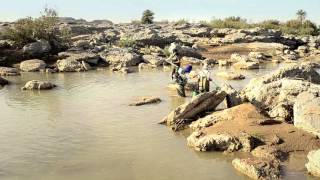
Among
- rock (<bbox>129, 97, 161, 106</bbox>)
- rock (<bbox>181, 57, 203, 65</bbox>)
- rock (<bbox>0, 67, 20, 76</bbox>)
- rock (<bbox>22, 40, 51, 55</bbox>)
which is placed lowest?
rock (<bbox>129, 97, 161, 106</bbox>)

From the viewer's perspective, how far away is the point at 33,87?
66.1 feet

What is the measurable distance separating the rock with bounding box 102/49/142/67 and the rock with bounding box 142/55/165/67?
493mm

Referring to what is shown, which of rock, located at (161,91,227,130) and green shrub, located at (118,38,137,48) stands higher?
green shrub, located at (118,38,137,48)

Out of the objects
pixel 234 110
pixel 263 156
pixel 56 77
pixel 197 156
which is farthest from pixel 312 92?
pixel 56 77

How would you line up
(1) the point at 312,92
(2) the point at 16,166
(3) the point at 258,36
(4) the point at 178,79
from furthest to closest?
(3) the point at 258,36 < (4) the point at 178,79 < (1) the point at 312,92 < (2) the point at 16,166

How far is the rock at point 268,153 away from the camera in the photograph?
389 inches

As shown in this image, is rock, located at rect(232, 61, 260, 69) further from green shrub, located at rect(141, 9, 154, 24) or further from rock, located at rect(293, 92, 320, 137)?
green shrub, located at rect(141, 9, 154, 24)

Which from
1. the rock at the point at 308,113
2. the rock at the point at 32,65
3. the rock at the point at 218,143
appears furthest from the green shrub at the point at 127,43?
the rock at the point at 218,143

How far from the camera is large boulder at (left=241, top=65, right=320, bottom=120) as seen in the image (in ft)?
42.0

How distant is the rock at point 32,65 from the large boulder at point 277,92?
17358 mm

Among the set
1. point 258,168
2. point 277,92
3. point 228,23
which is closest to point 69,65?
point 277,92

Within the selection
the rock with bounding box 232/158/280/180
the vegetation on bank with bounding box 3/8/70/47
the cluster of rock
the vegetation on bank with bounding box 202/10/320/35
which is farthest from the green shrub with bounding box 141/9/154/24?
the rock with bounding box 232/158/280/180

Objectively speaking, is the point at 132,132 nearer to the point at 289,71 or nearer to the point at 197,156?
the point at 197,156

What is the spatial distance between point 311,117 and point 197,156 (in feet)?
→ 9.58
